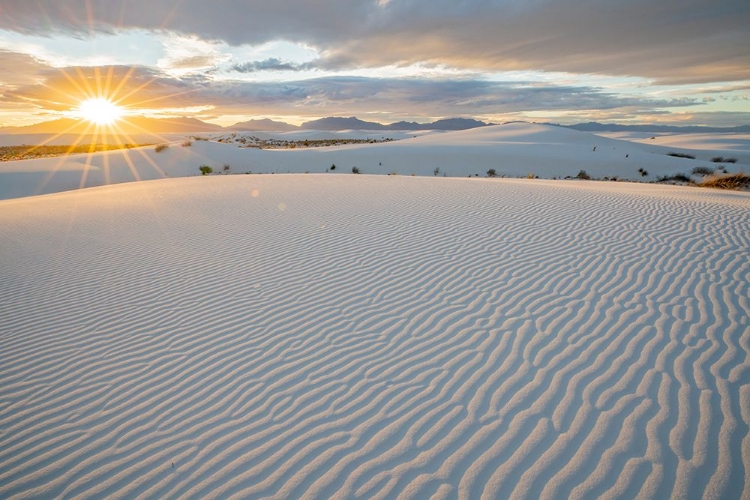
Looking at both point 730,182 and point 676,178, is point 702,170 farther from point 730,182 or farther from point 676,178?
point 730,182

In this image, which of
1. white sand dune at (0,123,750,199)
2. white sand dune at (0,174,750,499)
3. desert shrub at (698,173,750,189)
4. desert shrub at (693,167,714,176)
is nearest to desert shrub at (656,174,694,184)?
desert shrub at (693,167,714,176)

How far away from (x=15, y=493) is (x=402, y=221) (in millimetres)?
6625

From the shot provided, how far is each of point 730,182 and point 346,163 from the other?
19.0m

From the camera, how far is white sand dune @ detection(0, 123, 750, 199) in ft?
69.6

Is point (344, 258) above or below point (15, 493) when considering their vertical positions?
above

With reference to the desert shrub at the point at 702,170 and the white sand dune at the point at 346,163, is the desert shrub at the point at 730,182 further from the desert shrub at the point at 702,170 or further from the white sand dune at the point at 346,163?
the white sand dune at the point at 346,163

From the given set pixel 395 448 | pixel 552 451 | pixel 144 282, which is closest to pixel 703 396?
pixel 552 451

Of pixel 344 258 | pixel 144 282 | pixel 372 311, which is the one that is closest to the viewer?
pixel 372 311

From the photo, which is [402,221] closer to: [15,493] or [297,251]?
[297,251]

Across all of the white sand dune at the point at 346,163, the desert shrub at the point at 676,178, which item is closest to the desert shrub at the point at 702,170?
the white sand dune at the point at 346,163

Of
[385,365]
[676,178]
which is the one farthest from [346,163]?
[385,365]

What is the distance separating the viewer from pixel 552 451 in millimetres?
2543

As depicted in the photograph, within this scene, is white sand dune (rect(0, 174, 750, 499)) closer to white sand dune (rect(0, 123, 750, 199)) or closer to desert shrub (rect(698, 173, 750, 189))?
desert shrub (rect(698, 173, 750, 189))

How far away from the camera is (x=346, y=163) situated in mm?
25203
